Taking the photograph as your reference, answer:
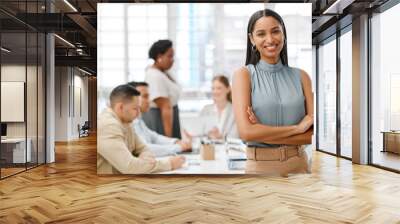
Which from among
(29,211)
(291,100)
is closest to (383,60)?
(291,100)

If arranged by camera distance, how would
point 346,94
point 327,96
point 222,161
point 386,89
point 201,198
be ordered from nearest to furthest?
point 201,198 < point 222,161 < point 386,89 < point 346,94 < point 327,96

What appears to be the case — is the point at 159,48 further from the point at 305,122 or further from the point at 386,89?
the point at 386,89

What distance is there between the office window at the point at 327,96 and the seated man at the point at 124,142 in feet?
16.6

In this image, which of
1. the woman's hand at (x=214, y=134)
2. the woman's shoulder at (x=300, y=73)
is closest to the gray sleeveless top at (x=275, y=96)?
the woman's shoulder at (x=300, y=73)

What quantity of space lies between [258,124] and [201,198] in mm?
1777

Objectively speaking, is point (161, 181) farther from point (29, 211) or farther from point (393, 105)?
point (393, 105)

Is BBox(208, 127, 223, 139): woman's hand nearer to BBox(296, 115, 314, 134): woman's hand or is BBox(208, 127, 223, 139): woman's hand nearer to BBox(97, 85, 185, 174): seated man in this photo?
BBox(97, 85, 185, 174): seated man

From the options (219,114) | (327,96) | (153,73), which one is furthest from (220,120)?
(327,96)

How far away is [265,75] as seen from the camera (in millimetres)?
6297

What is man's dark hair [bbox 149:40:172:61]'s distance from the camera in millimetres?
6383

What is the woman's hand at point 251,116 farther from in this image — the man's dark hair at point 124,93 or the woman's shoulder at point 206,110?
the man's dark hair at point 124,93

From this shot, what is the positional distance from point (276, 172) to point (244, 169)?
50 cm

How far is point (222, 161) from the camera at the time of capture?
6.34 meters

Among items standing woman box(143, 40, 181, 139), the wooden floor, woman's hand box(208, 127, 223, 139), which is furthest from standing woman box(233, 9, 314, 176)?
standing woman box(143, 40, 181, 139)
